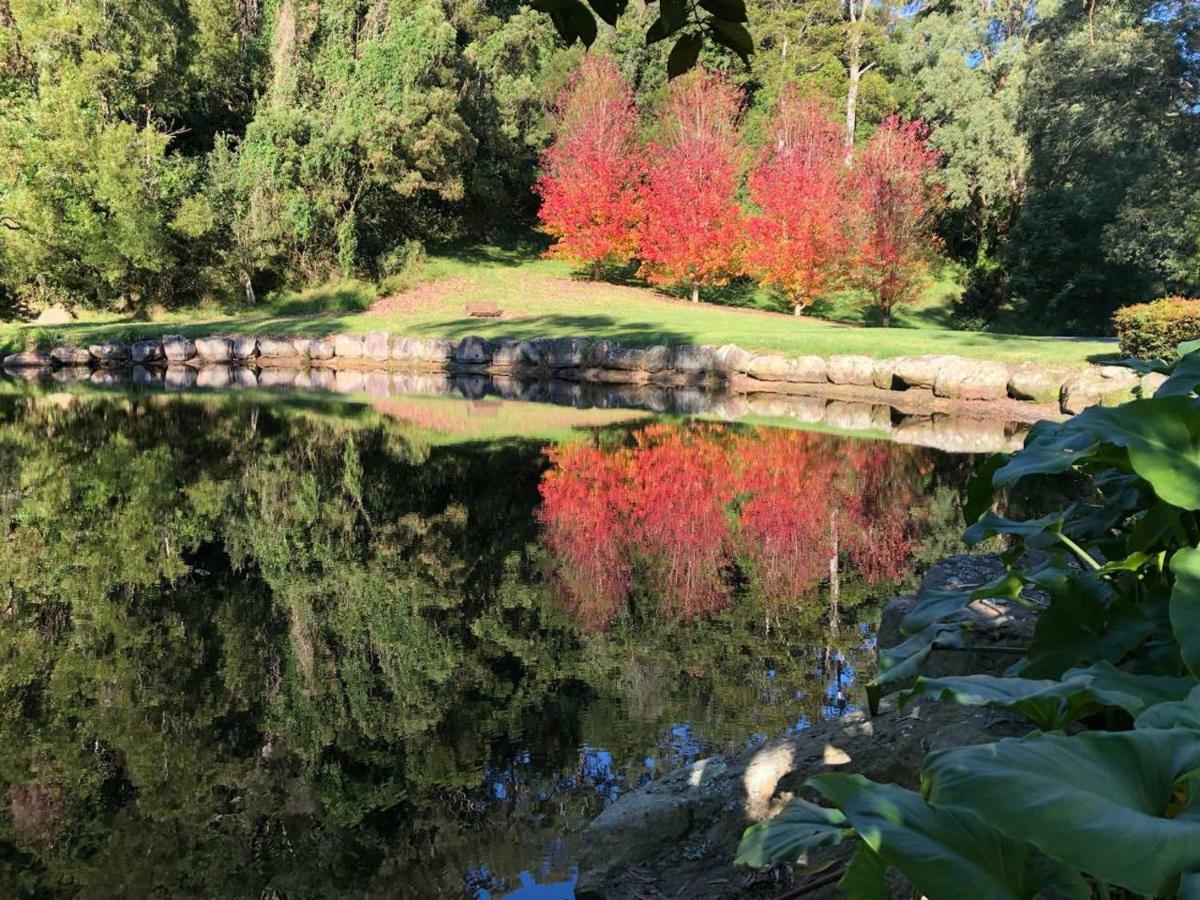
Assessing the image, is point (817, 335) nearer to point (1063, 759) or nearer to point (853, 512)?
point (853, 512)

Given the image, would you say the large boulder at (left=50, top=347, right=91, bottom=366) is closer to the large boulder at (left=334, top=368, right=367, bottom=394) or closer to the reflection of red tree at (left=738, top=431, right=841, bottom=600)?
the large boulder at (left=334, top=368, right=367, bottom=394)

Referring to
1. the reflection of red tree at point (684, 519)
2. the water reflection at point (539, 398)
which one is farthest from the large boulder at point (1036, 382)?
the reflection of red tree at point (684, 519)

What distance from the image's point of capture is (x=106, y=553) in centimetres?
736

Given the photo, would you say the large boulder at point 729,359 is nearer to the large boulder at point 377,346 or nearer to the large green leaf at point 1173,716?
the large boulder at point 377,346

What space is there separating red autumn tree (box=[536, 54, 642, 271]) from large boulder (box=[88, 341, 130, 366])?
13.6 m

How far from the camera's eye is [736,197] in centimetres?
3438

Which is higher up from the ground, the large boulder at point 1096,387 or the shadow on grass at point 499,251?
the shadow on grass at point 499,251

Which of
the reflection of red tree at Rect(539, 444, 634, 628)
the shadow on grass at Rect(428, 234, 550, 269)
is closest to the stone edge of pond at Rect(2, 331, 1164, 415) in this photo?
the reflection of red tree at Rect(539, 444, 634, 628)

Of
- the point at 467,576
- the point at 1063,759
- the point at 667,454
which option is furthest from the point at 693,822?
the point at 667,454

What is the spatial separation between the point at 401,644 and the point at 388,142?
2586 centimetres

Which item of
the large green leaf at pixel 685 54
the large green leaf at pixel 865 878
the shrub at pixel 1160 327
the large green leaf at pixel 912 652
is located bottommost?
the shrub at pixel 1160 327

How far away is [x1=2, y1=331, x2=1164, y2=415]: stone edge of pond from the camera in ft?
47.9

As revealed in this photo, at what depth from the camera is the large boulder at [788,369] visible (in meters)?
17.8

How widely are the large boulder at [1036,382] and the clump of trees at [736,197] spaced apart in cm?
1085
